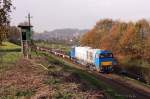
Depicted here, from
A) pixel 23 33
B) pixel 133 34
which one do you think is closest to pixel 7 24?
pixel 23 33

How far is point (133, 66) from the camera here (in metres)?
56.6

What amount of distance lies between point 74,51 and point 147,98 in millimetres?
37916

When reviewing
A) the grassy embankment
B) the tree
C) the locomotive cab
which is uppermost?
the tree

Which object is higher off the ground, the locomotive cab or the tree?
the tree

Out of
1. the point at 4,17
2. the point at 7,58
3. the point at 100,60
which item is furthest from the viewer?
the point at 100,60

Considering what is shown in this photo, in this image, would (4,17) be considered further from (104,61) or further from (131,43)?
(131,43)

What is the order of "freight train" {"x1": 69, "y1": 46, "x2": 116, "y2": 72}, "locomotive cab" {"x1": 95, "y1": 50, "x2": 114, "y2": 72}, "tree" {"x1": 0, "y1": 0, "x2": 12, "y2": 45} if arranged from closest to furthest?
1. "tree" {"x1": 0, "y1": 0, "x2": 12, "y2": 45}
2. "locomotive cab" {"x1": 95, "y1": 50, "x2": 114, "y2": 72}
3. "freight train" {"x1": 69, "y1": 46, "x2": 116, "y2": 72}

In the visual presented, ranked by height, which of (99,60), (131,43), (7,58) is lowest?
(99,60)

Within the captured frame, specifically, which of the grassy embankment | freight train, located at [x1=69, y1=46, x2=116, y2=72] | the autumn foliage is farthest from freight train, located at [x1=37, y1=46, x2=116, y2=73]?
the autumn foliage

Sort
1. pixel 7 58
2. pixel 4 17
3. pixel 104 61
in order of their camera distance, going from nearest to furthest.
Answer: pixel 4 17 → pixel 7 58 → pixel 104 61

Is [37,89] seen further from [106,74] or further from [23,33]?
[106,74]

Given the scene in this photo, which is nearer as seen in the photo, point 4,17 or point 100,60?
point 4,17

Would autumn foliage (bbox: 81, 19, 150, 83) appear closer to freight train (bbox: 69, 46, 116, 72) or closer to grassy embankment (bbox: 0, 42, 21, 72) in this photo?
freight train (bbox: 69, 46, 116, 72)

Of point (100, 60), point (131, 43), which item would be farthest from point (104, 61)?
point (131, 43)
